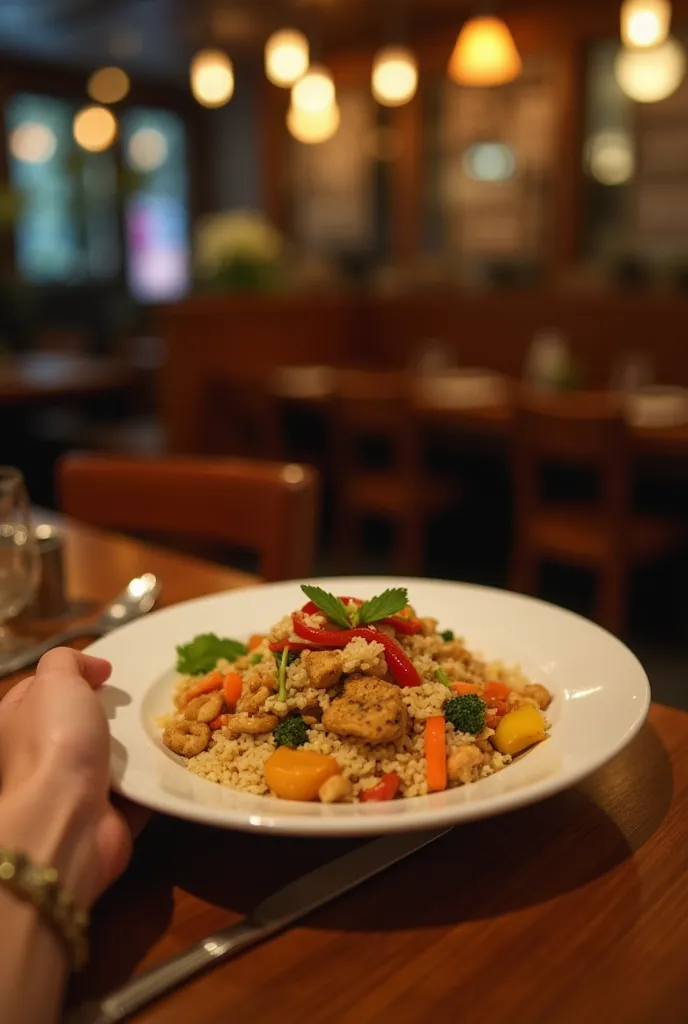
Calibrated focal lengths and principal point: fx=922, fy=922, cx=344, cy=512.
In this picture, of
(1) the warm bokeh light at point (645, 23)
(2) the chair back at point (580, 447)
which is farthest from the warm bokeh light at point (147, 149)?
(2) the chair back at point (580, 447)

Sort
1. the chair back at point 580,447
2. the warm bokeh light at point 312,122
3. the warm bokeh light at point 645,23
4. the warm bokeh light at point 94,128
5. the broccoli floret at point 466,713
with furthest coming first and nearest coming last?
the warm bokeh light at point 94,128, the warm bokeh light at point 312,122, the warm bokeh light at point 645,23, the chair back at point 580,447, the broccoli floret at point 466,713

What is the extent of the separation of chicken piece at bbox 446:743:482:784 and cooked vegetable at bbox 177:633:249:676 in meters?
0.31

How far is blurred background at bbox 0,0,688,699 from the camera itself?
12.8 ft

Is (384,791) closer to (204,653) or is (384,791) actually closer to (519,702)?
(519,702)

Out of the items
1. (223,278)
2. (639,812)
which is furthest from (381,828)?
(223,278)

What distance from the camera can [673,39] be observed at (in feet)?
19.4

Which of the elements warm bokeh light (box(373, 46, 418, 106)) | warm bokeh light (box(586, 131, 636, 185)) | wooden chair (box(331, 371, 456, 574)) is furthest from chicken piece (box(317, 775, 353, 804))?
warm bokeh light (box(586, 131, 636, 185))

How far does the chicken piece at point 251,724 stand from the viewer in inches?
31.6

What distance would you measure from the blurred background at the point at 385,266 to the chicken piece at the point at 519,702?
7.60 feet

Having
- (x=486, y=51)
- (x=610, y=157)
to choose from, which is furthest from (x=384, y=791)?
(x=610, y=157)

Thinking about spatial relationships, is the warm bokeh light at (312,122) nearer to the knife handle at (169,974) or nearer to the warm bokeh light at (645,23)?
the warm bokeh light at (645,23)

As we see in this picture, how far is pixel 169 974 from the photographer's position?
61 cm

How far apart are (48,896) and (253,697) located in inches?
11.3

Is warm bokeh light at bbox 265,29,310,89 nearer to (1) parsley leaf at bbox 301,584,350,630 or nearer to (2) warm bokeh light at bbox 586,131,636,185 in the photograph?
(2) warm bokeh light at bbox 586,131,636,185
